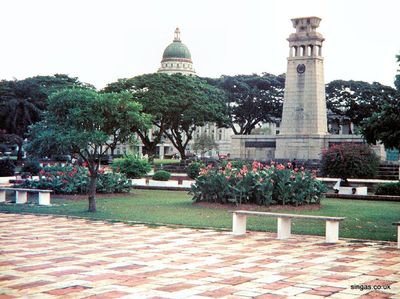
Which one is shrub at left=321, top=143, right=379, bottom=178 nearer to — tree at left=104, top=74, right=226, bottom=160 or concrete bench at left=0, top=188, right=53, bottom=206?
concrete bench at left=0, top=188, right=53, bottom=206

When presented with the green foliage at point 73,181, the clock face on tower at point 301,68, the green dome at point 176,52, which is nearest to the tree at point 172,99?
the clock face on tower at point 301,68

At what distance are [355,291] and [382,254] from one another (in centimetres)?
332

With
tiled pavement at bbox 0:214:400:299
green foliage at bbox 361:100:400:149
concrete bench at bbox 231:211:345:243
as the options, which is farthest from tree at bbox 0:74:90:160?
tiled pavement at bbox 0:214:400:299

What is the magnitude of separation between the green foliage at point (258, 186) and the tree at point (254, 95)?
40.9 meters

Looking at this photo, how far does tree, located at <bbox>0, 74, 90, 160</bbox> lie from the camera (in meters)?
52.4

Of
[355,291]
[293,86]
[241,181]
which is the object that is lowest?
[355,291]

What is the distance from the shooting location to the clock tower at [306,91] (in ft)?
135

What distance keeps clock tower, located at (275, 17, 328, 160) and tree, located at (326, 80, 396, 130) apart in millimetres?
18087

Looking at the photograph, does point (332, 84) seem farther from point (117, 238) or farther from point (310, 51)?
point (117, 238)

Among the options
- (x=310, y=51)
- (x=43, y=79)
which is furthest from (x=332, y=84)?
(x=43, y=79)

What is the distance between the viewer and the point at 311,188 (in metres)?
20.5

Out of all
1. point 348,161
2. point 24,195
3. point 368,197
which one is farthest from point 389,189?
point 24,195

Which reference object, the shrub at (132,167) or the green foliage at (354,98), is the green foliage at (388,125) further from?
the green foliage at (354,98)

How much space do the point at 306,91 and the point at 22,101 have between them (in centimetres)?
2457
